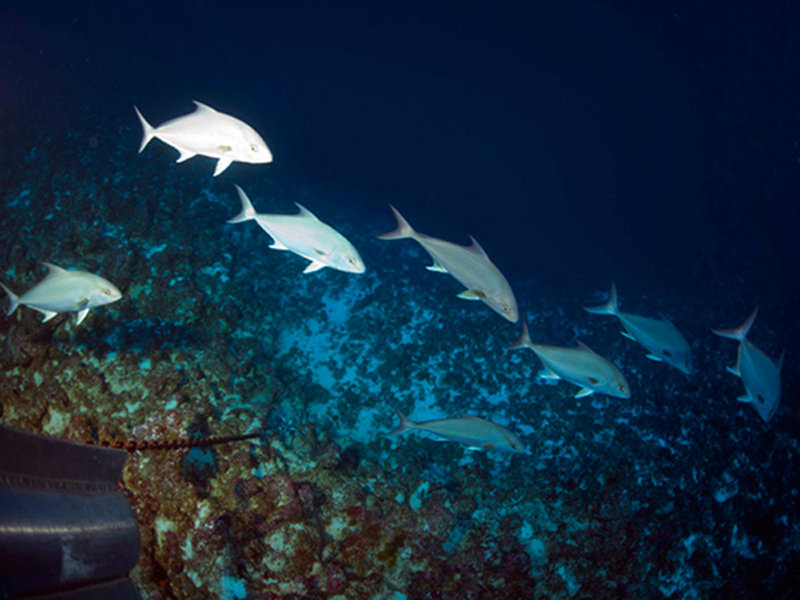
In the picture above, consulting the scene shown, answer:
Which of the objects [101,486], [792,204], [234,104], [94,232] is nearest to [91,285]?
[101,486]

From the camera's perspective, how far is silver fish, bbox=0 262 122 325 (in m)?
2.91

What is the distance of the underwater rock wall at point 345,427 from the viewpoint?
10.0 feet

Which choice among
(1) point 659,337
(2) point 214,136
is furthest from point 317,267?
(1) point 659,337

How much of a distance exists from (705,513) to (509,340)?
8.56 feet

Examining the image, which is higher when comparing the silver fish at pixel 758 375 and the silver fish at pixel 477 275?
the silver fish at pixel 477 275

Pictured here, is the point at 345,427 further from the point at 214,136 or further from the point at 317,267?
the point at 214,136

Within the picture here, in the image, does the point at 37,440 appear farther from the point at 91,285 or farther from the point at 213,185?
the point at 213,185

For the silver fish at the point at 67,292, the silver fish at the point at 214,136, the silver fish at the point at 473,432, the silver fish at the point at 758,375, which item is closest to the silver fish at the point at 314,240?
the silver fish at the point at 214,136

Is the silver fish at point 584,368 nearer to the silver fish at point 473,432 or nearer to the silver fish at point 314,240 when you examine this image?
the silver fish at point 473,432

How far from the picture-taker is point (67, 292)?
2.91 metres

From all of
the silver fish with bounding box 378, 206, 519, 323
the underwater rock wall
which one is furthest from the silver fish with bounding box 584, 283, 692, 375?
the silver fish with bounding box 378, 206, 519, 323

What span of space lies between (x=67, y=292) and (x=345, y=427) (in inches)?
104

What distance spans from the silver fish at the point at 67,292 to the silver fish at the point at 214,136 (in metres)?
1.23

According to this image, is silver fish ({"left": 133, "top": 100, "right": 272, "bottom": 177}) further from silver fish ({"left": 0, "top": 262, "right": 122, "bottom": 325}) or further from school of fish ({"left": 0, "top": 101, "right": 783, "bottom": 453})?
silver fish ({"left": 0, "top": 262, "right": 122, "bottom": 325})
